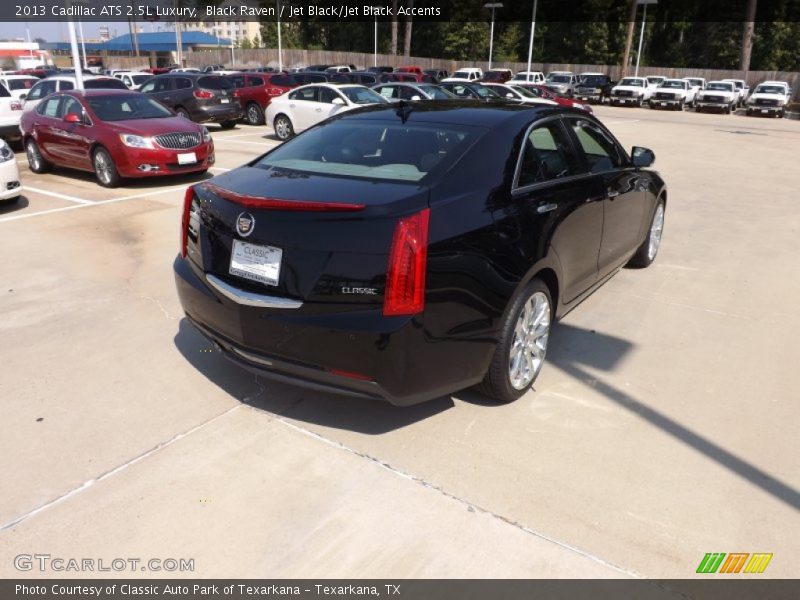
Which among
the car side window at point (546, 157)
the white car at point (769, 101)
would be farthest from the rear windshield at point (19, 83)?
the white car at point (769, 101)

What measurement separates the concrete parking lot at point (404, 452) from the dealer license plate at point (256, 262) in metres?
0.85

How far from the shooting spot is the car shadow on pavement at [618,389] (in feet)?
10.1

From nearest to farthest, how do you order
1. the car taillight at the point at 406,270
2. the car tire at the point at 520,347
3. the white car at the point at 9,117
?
the car taillight at the point at 406,270 < the car tire at the point at 520,347 < the white car at the point at 9,117

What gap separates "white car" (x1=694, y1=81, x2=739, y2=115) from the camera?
32219 mm

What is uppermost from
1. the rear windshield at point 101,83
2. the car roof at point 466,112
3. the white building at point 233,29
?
the white building at point 233,29

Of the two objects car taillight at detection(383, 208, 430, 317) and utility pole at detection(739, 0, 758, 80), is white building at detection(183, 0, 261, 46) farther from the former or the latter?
car taillight at detection(383, 208, 430, 317)

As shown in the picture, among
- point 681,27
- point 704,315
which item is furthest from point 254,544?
point 681,27

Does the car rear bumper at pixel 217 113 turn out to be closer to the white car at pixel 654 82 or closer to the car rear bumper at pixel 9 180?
the car rear bumper at pixel 9 180

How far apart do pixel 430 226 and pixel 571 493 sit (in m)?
1.38

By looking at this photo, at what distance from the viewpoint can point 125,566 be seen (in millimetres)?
2543

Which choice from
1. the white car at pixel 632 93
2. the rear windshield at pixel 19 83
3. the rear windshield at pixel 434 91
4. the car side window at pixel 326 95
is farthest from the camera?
the white car at pixel 632 93

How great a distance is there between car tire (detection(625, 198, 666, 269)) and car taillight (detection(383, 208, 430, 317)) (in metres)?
3.79

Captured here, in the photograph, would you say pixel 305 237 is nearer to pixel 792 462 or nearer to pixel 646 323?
pixel 792 462

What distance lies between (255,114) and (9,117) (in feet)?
25.6
